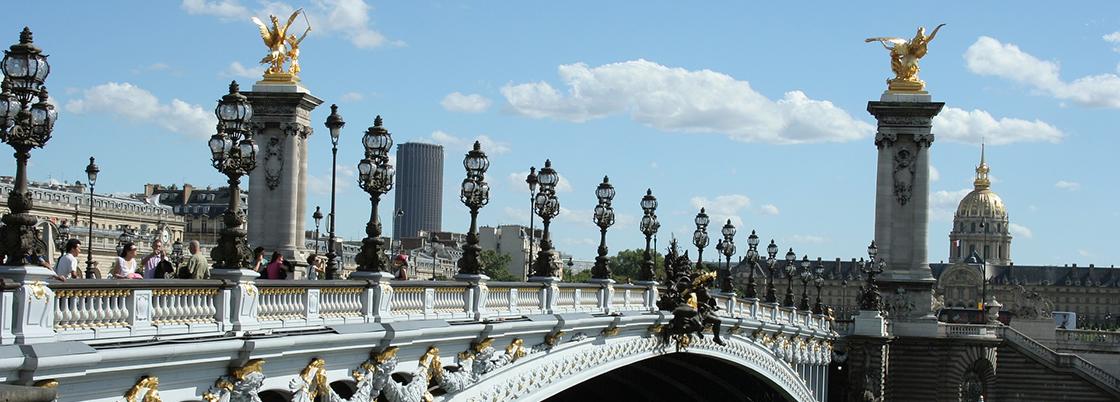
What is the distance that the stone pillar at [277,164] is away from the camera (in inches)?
1923

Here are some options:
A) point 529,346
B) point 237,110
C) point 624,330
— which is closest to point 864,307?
point 624,330

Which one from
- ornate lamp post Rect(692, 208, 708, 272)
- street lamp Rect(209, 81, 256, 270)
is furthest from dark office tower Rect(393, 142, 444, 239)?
street lamp Rect(209, 81, 256, 270)

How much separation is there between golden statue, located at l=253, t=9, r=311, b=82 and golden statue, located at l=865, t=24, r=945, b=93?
108ft

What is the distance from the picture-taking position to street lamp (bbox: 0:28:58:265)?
11.7m

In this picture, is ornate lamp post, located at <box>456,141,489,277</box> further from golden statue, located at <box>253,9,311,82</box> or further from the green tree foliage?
the green tree foliage

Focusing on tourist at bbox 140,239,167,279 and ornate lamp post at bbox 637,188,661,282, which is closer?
tourist at bbox 140,239,167,279

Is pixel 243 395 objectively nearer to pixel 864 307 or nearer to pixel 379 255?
pixel 379 255

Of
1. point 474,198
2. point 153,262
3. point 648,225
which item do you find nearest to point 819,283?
point 648,225

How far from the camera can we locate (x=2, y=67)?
39.3 feet

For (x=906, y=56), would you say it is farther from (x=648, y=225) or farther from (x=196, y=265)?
(x=196, y=265)

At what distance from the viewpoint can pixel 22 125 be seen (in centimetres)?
1184

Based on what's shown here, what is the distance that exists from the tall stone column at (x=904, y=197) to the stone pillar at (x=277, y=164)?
3097 cm

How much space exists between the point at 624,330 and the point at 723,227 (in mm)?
16502

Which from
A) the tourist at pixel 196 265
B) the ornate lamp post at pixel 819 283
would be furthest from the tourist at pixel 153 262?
the ornate lamp post at pixel 819 283
